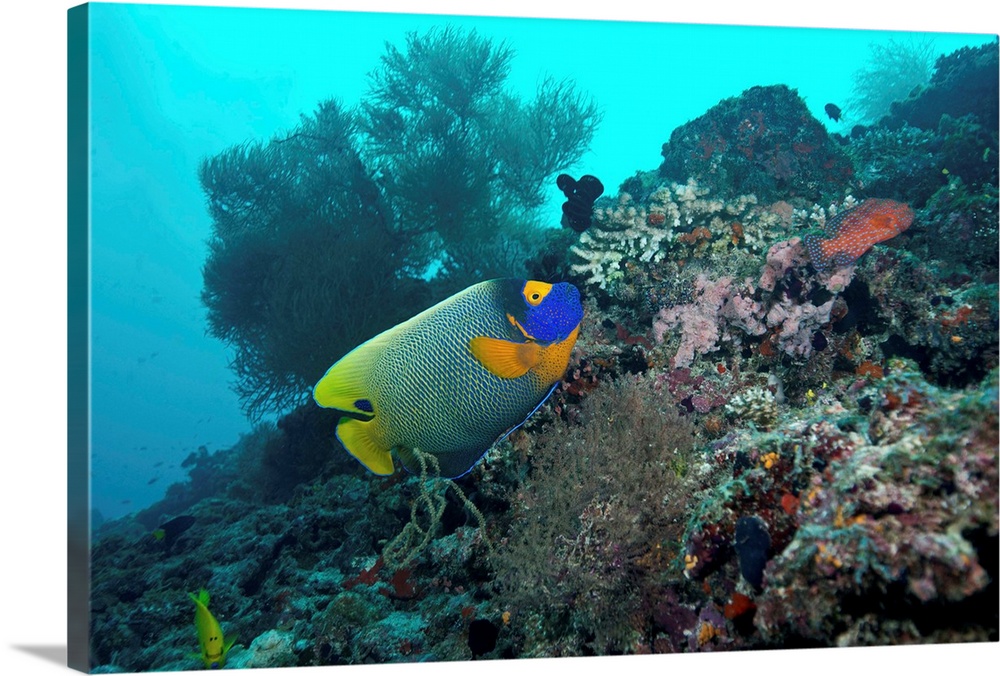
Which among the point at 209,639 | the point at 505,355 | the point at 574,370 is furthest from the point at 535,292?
the point at 209,639

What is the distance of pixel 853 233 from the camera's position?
3453mm

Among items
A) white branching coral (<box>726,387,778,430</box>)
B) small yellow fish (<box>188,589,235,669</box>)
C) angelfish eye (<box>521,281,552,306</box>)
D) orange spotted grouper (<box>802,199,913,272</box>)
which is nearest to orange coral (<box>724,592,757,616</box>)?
white branching coral (<box>726,387,778,430</box>)

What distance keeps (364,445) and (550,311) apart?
956 mm

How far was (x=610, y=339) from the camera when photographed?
371 centimetres

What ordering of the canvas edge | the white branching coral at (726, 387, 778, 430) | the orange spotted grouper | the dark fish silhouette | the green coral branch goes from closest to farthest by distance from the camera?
the canvas edge → the green coral branch → the white branching coral at (726, 387, 778, 430) → the orange spotted grouper → the dark fish silhouette

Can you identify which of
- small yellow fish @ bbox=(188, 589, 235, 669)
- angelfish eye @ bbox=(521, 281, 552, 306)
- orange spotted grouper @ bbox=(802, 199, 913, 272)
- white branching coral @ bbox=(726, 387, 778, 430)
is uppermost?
orange spotted grouper @ bbox=(802, 199, 913, 272)

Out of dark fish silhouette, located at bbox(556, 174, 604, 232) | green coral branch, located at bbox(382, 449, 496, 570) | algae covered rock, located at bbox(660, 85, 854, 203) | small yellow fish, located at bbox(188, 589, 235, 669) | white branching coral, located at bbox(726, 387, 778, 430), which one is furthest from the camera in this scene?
algae covered rock, located at bbox(660, 85, 854, 203)

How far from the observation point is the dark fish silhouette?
4.24 m

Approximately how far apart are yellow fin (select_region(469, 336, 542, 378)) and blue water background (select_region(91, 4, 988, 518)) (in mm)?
1719

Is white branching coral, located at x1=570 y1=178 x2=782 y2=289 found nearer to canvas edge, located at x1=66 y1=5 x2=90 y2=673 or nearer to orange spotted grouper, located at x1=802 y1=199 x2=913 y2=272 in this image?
orange spotted grouper, located at x1=802 y1=199 x2=913 y2=272

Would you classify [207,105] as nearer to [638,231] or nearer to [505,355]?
[638,231]

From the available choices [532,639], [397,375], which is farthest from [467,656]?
[397,375]

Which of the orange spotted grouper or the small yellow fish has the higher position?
the orange spotted grouper

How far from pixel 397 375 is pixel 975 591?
223 centimetres
